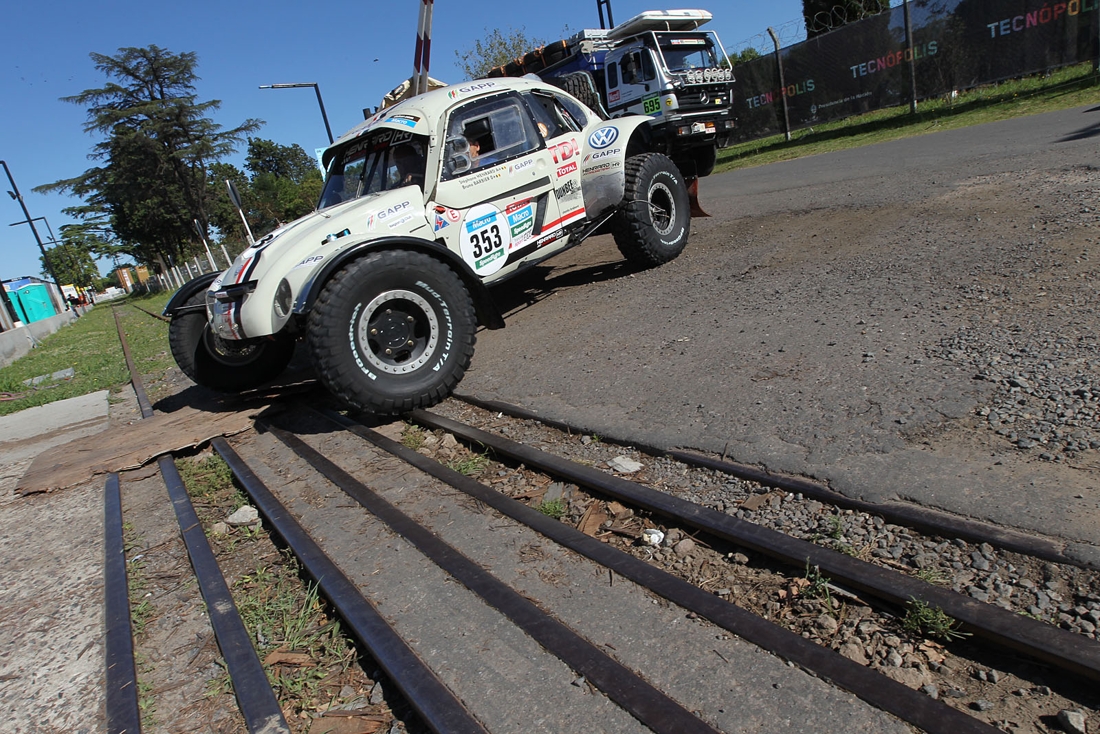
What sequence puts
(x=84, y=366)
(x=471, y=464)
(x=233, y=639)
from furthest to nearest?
(x=84, y=366) < (x=471, y=464) < (x=233, y=639)

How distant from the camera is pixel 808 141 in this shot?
19.1 metres

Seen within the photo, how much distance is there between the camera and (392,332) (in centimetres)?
466

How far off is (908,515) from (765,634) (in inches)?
30.4

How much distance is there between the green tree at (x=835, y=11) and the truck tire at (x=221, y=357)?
25.1m

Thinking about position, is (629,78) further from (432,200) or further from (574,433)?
(574,433)

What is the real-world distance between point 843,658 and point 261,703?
5.98 feet

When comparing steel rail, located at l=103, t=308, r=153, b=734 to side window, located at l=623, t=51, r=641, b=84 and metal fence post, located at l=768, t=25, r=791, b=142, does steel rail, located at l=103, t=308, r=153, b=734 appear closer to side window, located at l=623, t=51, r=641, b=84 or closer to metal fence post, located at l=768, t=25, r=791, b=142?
side window, located at l=623, t=51, r=641, b=84

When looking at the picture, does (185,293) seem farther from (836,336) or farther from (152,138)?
(152,138)

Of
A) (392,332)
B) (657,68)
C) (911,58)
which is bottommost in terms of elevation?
(392,332)

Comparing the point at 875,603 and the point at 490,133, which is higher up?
the point at 490,133

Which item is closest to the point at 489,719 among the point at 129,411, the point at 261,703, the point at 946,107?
the point at 261,703

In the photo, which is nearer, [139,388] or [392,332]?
[392,332]

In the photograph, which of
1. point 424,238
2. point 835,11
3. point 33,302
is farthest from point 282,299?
point 33,302

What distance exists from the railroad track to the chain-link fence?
17753mm
